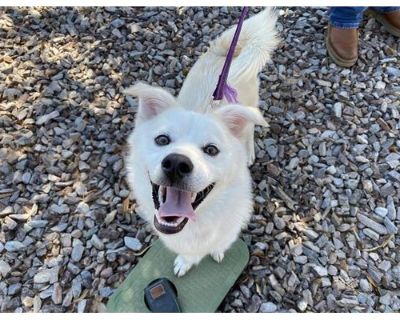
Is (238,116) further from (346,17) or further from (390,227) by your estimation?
(346,17)

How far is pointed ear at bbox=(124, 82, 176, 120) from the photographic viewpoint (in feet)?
6.46

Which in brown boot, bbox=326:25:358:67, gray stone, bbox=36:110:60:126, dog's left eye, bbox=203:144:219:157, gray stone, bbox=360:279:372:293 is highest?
dog's left eye, bbox=203:144:219:157

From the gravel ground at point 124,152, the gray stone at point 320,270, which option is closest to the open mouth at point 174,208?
the gravel ground at point 124,152

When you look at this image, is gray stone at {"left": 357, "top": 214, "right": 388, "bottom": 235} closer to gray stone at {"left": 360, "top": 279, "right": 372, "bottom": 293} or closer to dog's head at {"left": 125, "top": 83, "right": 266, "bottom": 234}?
gray stone at {"left": 360, "top": 279, "right": 372, "bottom": 293}

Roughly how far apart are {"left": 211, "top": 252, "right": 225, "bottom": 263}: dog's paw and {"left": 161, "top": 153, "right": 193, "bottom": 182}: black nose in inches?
36.4

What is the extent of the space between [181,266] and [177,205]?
719mm

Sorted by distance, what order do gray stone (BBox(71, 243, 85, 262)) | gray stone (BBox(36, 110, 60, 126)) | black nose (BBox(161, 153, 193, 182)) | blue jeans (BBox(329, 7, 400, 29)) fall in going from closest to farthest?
black nose (BBox(161, 153, 193, 182))
gray stone (BBox(71, 243, 85, 262))
gray stone (BBox(36, 110, 60, 126))
blue jeans (BBox(329, 7, 400, 29))

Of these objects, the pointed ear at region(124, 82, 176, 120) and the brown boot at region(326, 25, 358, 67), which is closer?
the pointed ear at region(124, 82, 176, 120)

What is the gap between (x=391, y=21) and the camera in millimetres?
3535

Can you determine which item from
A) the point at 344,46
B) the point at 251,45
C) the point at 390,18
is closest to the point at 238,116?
the point at 251,45

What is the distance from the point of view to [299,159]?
297cm

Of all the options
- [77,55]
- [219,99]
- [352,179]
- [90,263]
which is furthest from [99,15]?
[352,179]

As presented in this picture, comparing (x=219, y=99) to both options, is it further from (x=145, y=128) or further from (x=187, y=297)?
(x=187, y=297)

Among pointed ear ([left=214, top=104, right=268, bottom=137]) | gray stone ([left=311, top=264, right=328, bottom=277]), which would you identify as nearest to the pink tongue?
pointed ear ([left=214, top=104, right=268, bottom=137])
